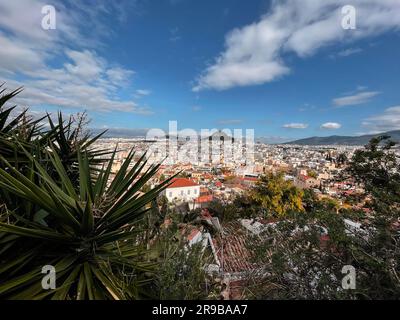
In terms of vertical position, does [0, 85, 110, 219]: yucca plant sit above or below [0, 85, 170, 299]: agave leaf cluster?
above

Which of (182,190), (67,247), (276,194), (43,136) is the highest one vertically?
(43,136)

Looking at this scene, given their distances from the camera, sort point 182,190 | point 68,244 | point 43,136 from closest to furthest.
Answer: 1. point 68,244
2. point 43,136
3. point 182,190

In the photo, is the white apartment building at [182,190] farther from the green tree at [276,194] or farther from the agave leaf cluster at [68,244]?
the agave leaf cluster at [68,244]

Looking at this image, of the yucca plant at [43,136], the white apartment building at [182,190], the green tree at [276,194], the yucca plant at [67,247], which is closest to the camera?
the yucca plant at [67,247]

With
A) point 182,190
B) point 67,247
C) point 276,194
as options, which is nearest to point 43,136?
point 67,247

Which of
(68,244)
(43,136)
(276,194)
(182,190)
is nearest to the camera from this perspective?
(68,244)

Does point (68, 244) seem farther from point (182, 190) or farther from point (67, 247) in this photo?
point (182, 190)

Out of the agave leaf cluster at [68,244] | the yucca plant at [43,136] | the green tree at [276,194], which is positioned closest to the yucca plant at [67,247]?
the agave leaf cluster at [68,244]

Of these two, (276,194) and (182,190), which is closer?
(276,194)

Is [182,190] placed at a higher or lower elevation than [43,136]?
lower

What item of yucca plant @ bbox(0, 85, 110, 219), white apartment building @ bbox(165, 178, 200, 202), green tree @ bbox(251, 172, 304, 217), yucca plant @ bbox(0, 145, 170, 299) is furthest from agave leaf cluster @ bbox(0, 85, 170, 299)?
white apartment building @ bbox(165, 178, 200, 202)

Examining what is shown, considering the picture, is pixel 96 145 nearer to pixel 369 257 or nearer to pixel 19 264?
pixel 19 264

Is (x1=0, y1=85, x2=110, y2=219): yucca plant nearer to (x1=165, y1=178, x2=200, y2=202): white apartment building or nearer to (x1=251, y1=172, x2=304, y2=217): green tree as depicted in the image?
(x1=251, y1=172, x2=304, y2=217): green tree

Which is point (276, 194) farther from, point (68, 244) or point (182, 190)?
point (182, 190)
